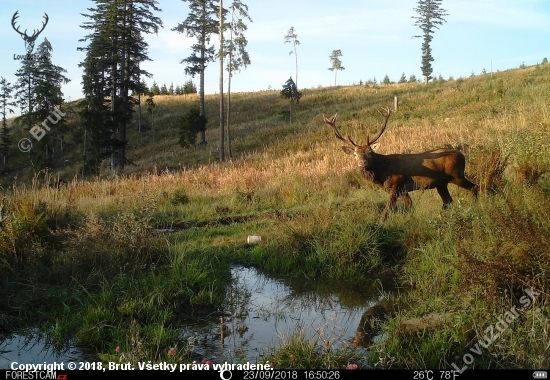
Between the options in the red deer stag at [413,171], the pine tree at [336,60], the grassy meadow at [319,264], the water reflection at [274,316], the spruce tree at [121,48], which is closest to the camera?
the grassy meadow at [319,264]

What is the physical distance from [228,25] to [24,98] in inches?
1368

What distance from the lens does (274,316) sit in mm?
6125

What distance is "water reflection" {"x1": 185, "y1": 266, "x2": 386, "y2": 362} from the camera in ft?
16.9

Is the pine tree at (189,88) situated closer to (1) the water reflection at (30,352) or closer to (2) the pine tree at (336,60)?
(2) the pine tree at (336,60)

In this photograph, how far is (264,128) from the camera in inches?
1759

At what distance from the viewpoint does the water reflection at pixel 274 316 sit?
5.16m

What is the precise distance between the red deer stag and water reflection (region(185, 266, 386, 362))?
127 inches

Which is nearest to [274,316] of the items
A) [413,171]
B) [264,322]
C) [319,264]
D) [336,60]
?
[264,322]

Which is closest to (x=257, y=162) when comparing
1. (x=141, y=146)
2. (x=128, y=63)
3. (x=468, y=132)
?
(x=468, y=132)

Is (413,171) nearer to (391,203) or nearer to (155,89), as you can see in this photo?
(391,203)

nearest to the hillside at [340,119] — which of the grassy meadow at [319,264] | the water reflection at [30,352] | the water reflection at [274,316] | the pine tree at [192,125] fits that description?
the pine tree at [192,125]

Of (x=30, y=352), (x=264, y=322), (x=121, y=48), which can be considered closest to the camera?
(x=30, y=352)

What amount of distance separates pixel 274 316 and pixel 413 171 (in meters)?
4.97

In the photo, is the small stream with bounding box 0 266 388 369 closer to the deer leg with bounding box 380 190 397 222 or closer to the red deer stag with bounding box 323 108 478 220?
the deer leg with bounding box 380 190 397 222
